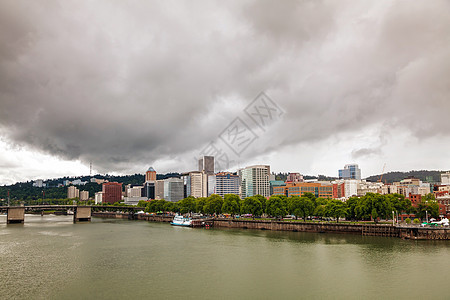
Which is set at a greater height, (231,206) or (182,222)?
(231,206)

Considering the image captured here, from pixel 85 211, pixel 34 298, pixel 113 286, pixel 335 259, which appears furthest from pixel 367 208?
pixel 85 211

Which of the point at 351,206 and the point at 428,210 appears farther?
the point at 351,206

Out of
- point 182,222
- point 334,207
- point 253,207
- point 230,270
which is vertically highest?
point 334,207

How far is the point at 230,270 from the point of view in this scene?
39.8 m

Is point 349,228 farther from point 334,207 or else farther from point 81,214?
point 81,214

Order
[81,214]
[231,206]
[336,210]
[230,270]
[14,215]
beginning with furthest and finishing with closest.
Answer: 1. [81,214]
2. [14,215]
3. [231,206]
4. [336,210]
5. [230,270]

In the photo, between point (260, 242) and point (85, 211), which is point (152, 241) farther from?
point (85, 211)

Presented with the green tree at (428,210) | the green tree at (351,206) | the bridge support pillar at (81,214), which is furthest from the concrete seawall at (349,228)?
the bridge support pillar at (81,214)

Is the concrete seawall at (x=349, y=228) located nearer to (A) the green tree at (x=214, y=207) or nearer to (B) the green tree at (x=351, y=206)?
(A) the green tree at (x=214, y=207)

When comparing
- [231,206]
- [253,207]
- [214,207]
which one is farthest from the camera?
[214,207]

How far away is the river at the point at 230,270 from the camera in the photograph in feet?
103

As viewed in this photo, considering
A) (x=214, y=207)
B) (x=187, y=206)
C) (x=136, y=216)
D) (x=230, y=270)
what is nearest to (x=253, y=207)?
(x=214, y=207)

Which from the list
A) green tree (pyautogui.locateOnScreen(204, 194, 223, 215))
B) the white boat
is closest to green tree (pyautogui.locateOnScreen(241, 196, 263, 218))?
green tree (pyautogui.locateOnScreen(204, 194, 223, 215))

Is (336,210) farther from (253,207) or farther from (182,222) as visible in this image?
(182,222)
